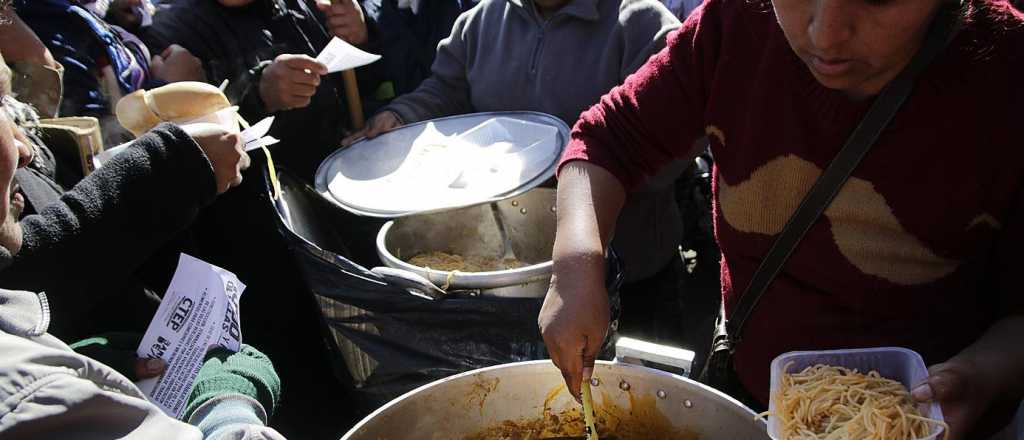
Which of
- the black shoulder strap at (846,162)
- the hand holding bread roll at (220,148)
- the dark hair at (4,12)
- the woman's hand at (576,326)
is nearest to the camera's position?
the black shoulder strap at (846,162)

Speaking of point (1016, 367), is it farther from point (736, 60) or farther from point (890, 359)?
point (736, 60)

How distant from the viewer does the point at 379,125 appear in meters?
2.57

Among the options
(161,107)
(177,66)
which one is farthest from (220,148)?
(177,66)

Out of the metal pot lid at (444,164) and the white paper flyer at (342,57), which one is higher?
the white paper flyer at (342,57)

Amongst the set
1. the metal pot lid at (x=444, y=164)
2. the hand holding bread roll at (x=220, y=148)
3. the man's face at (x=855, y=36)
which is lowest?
the metal pot lid at (x=444, y=164)

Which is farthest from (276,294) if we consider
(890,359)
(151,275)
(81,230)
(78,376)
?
(890,359)

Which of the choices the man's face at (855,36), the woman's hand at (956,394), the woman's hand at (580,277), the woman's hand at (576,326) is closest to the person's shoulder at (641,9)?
the woman's hand at (580,277)

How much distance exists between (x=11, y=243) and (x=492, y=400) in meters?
0.93

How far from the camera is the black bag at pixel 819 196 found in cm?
116

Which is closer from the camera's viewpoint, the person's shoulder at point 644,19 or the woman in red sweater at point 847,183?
the woman in red sweater at point 847,183

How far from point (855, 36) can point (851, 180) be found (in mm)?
258

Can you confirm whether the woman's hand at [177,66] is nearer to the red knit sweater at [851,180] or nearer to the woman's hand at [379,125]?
the woman's hand at [379,125]

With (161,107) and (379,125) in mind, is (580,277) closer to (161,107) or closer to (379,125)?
(161,107)

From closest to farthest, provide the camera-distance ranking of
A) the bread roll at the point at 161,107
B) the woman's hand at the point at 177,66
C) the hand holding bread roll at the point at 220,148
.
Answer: the hand holding bread roll at the point at 220,148, the bread roll at the point at 161,107, the woman's hand at the point at 177,66
